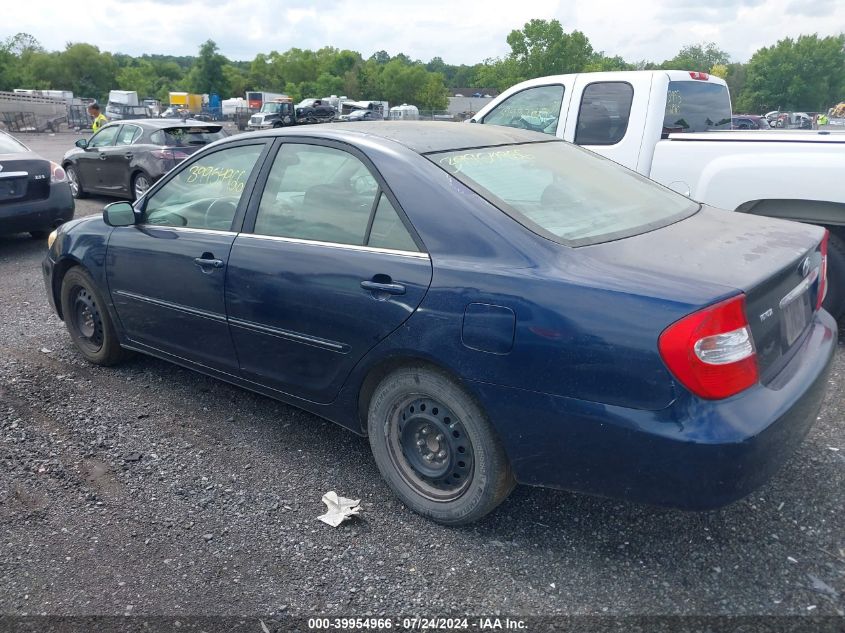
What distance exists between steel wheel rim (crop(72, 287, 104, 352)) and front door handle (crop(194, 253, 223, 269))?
1.33 m

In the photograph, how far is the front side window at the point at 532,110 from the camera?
6.72m

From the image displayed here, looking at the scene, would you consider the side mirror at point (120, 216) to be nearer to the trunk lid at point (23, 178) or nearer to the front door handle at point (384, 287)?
the front door handle at point (384, 287)

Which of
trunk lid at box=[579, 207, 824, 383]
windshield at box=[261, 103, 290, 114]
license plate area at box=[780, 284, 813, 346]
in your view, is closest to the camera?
trunk lid at box=[579, 207, 824, 383]

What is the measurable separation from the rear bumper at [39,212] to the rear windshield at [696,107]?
6811 millimetres

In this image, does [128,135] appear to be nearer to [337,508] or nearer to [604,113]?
[604,113]

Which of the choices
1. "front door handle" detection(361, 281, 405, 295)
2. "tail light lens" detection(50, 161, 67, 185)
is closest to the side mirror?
"front door handle" detection(361, 281, 405, 295)

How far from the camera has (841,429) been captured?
3.82 meters

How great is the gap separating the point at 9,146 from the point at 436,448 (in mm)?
7866

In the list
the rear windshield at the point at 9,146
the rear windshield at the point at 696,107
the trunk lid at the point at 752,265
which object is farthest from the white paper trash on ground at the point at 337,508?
the rear windshield at the point at 9,146

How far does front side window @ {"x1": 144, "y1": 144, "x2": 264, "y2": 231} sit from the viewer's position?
3.78 meters

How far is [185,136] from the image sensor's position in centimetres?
1173

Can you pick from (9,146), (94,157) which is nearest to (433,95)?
(94,157)

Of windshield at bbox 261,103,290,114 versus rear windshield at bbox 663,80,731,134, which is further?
windshield at bbox 261,103,290,114

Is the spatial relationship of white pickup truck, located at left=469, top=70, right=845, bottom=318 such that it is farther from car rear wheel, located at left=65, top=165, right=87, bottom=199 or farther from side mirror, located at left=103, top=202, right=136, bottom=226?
car rear wheel, located at left=65, top=165, right=87, bottom=199
